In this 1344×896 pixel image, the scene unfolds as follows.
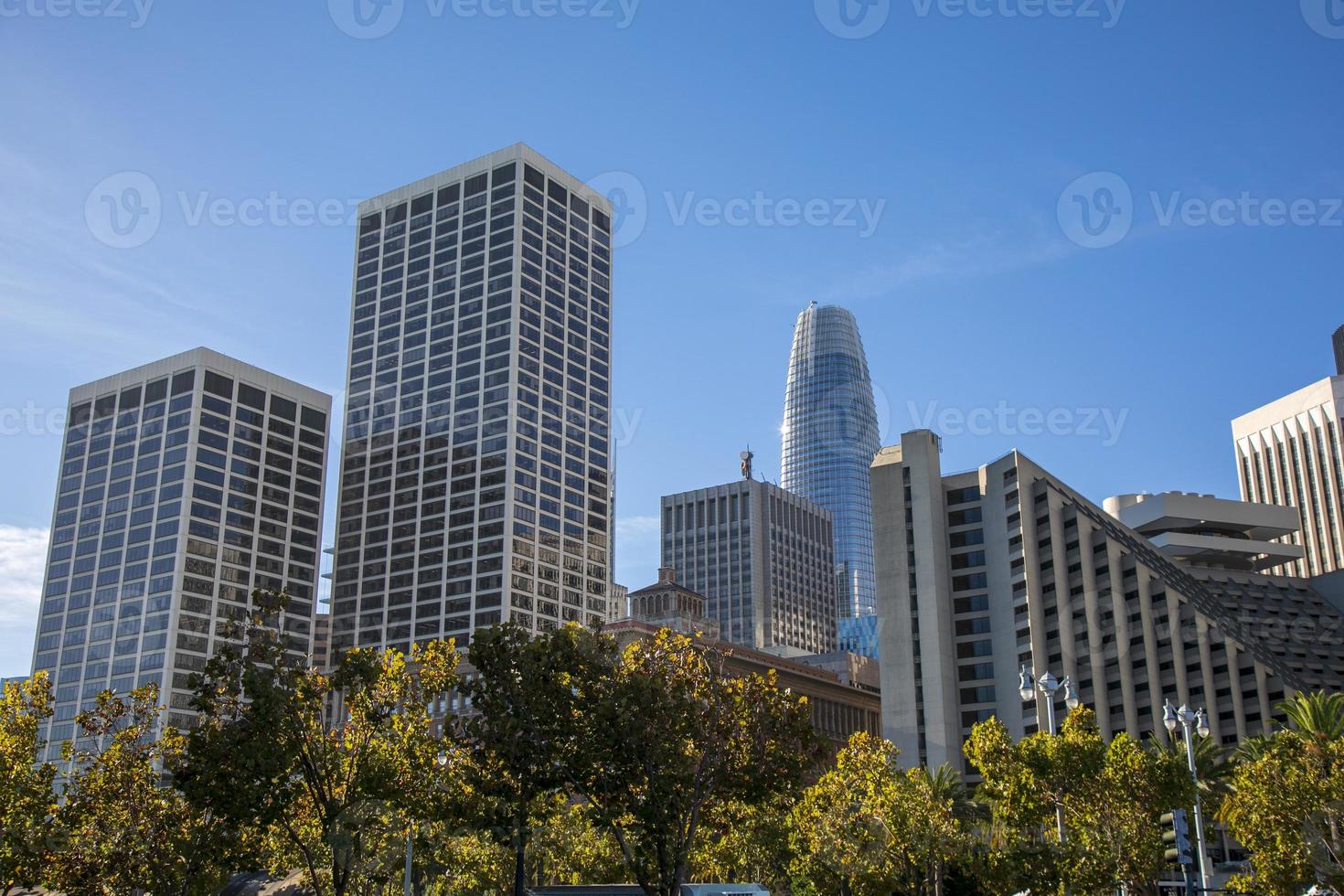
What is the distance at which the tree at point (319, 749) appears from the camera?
4034 centimetres

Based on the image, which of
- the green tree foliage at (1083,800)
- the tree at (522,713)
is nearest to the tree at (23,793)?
the tree at (522,713)

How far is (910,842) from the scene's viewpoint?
195ft

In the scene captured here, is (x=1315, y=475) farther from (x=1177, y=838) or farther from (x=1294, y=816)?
(x=1177, y=838)

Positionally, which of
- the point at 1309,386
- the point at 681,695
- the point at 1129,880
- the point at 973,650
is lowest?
the point at 1129,880

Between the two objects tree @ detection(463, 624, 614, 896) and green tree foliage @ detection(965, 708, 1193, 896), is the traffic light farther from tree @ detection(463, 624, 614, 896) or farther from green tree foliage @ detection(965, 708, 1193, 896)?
tree @ detection(463, 624, 614, 896)

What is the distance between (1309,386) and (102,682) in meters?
193

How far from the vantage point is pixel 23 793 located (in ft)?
159

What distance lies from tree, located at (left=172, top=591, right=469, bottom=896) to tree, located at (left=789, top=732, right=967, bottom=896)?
78.5ft

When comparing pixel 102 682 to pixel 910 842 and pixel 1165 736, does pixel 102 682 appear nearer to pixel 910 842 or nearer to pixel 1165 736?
pixel 1165 736

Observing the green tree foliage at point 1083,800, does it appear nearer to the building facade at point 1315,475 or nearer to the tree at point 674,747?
the tree at point 674,747

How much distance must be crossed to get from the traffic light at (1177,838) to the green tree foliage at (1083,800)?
13.7 meters

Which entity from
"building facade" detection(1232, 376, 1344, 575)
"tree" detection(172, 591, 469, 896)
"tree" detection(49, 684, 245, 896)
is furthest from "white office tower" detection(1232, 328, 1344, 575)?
"tree" detection(49, 684, 245, 896)

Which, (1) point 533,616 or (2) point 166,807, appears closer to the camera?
(2) point 166,807

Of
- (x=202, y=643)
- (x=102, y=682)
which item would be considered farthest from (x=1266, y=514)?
(x=102, y=682)
